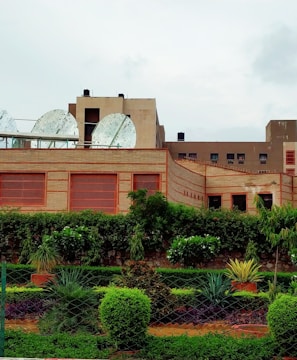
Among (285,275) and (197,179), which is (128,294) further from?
(197,179)

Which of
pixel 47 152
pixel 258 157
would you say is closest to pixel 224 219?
pixel 47 152

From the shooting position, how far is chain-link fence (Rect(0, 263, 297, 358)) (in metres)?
9.49

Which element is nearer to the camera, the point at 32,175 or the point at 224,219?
the point at 224,219

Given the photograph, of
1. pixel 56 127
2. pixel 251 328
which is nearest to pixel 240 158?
pixel 56 127

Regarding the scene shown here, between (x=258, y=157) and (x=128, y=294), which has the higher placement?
(x=258, y=157)

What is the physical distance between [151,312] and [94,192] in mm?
15348

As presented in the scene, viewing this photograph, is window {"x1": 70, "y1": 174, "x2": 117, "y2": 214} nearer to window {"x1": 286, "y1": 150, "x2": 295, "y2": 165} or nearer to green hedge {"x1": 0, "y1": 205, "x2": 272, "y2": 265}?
green hedge {"x1": 0, "y1": 205, "x2": 272, "y2": 265}

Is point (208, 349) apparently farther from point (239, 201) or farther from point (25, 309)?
point (239, 201)

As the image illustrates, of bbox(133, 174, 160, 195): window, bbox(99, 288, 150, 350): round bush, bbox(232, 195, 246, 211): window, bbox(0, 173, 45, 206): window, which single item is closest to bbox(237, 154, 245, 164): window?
bbox(232, 195, 246, 211): window

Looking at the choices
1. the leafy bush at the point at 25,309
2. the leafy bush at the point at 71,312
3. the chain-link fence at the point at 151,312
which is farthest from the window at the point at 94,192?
the leafy bush at the point at 71,312

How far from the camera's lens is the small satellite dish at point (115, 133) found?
31.0 meters

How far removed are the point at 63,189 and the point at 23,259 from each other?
5243mm

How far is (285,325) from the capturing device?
9398 mm

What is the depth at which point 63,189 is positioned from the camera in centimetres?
2802
